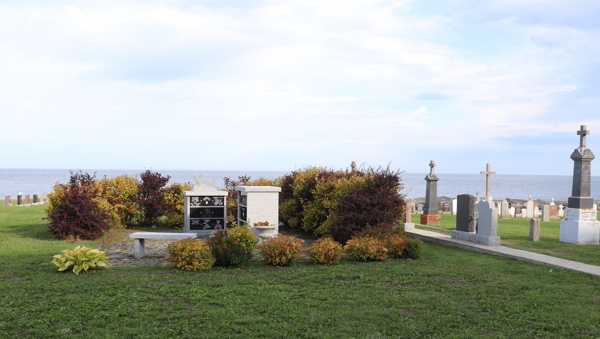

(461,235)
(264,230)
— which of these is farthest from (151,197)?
(461,235)

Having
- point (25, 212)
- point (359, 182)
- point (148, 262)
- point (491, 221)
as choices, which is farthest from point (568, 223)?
point (25, 212)

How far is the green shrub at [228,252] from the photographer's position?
9.01 m

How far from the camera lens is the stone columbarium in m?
13.6

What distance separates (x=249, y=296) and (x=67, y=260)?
3.99 m

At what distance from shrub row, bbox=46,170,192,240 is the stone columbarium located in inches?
521

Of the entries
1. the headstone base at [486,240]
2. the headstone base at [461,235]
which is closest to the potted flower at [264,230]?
the headstone base at [461,235]

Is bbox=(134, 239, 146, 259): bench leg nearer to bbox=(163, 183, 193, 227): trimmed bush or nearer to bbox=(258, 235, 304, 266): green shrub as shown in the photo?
bbox=(258, 235, 304, 266): green shrub

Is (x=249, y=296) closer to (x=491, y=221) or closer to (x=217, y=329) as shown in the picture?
(x=217, y=329)

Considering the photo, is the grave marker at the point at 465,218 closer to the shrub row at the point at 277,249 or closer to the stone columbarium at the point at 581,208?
the shrub row at the point at 277,249

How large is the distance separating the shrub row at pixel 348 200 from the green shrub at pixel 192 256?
14.4 feet

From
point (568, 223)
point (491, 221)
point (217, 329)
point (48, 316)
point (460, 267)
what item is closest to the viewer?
point (217, 329)

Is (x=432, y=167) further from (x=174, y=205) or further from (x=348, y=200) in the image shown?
(x=174, y=205)

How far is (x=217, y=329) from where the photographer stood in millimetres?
5285

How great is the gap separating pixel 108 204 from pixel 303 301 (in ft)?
35.6
